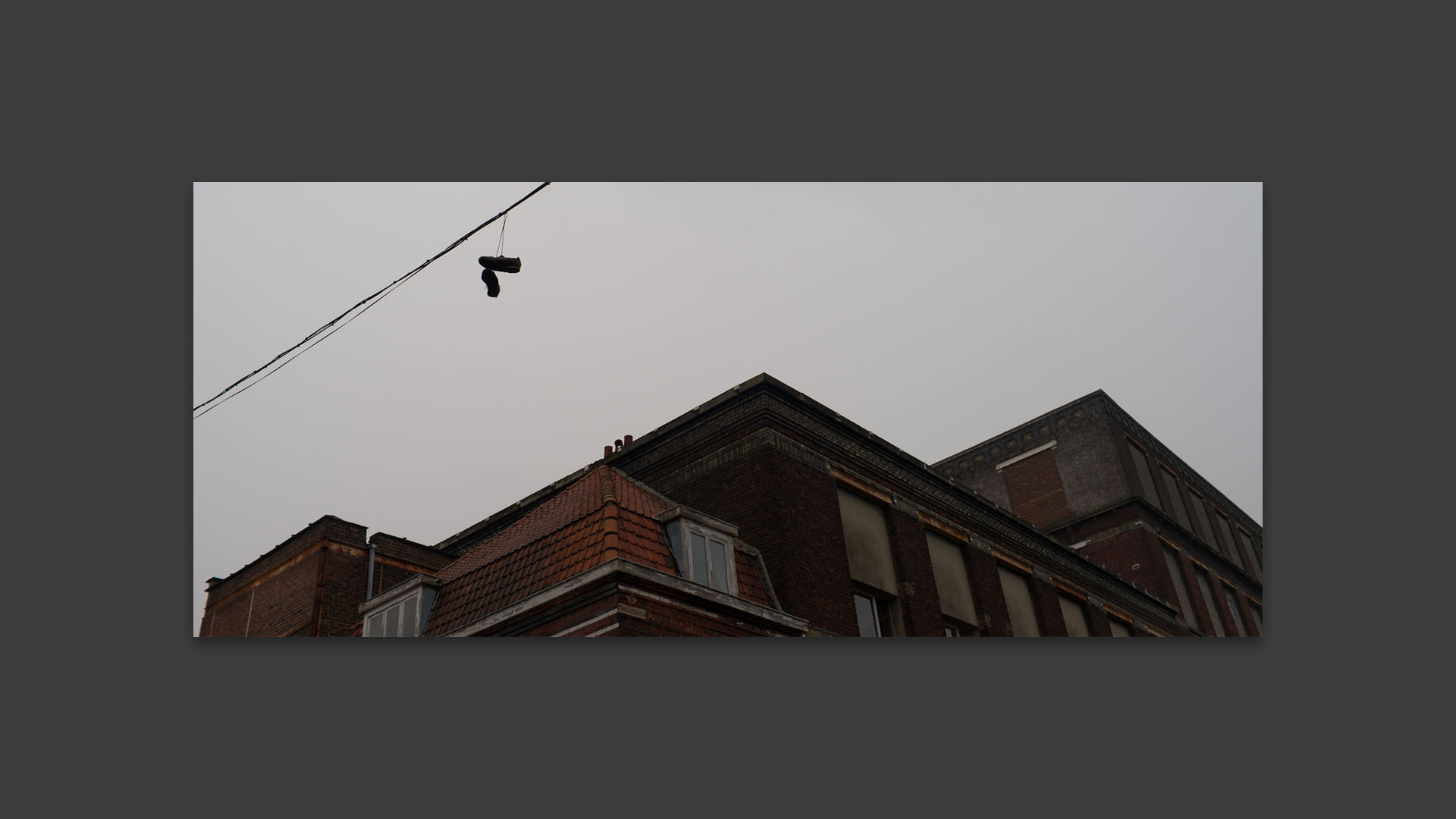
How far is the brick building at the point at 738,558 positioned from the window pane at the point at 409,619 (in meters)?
0.02

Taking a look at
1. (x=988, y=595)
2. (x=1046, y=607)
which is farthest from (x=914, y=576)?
(x=1046, y=607)

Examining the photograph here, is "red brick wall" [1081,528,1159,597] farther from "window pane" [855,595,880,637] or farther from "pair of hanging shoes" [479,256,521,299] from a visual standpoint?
"pair of hanging shoes" [479,256,521,299]

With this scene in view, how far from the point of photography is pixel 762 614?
11406 mm

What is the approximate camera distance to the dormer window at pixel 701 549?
1146 centimetres

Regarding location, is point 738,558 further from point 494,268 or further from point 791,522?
point 494,268

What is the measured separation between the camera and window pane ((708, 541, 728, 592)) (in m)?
11.6

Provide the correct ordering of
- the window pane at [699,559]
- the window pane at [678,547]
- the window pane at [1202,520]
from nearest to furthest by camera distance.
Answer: the window pane at [678,547] → the window pane at [699,559] → the window pane at [1202,520]

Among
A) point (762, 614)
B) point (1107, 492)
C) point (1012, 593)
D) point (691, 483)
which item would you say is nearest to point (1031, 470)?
point (1107, 492)

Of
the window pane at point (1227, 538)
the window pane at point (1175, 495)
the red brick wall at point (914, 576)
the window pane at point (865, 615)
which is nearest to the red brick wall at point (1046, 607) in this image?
the red brick wall at point (914, 576)

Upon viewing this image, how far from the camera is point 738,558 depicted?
Result: 1249cm

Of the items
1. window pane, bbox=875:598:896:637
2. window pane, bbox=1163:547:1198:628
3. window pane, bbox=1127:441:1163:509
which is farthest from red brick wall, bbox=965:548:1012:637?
window pane, bbox=1163:547:1198:628

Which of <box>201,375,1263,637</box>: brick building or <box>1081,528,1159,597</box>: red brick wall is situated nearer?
<box>201,375,1263,637</box>: brick building

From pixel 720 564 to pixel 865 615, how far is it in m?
3.25

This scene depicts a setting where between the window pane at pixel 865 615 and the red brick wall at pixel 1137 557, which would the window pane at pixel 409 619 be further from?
the red brick wall at pixel 1137 557
